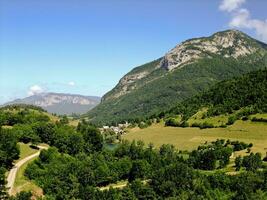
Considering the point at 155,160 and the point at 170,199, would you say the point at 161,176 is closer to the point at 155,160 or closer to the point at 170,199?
the point at 170,199

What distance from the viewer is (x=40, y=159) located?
552 feet

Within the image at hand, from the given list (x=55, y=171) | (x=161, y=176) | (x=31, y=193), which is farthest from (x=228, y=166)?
(x=31, y=193)

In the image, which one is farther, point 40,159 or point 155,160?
point 155,160

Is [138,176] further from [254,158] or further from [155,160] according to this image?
[254,158]

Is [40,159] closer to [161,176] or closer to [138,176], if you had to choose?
[138,176]

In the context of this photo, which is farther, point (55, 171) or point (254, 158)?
point (254, 158)

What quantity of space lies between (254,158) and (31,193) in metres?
86.0

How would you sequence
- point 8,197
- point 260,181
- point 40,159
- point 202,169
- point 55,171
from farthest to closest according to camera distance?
1. point 202,169
2. point 40,159
3. point 55,171
4. point 260,181
5. point 8,197

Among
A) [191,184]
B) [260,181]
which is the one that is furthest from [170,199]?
[260,181]

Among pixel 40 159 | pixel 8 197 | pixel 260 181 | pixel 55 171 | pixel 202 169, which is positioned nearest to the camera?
pixel 8 197

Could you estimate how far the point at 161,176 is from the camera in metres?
150

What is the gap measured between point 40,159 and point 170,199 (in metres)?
58.3

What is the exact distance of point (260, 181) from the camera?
14375 centimetres

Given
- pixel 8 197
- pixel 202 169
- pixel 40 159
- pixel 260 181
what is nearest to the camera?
pixel 8 197
